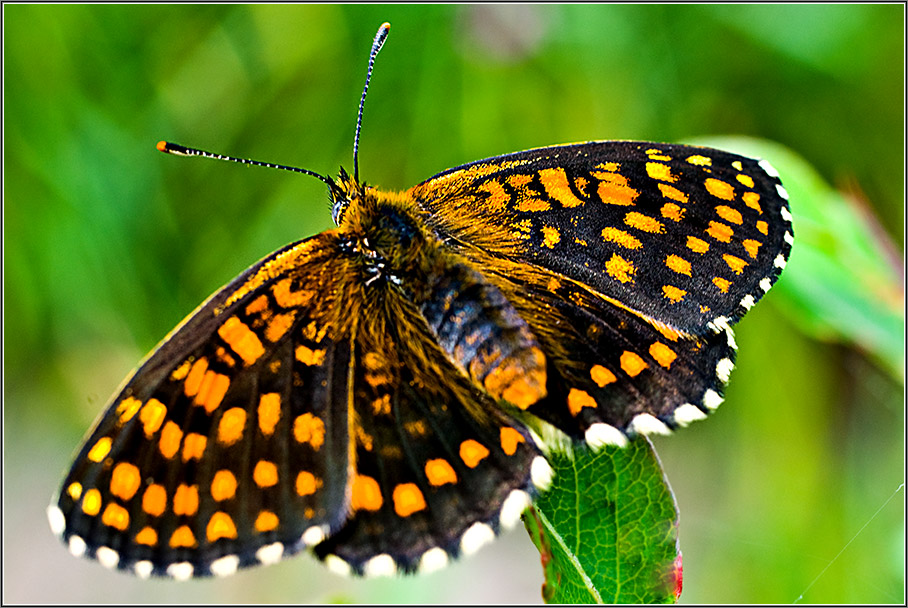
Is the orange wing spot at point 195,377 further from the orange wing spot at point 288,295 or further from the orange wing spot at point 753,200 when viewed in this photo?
the orange wing spot at point 753,200

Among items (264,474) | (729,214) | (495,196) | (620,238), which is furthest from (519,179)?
(264,474)

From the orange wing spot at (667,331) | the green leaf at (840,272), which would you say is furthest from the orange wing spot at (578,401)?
the green leaf at (840,272)

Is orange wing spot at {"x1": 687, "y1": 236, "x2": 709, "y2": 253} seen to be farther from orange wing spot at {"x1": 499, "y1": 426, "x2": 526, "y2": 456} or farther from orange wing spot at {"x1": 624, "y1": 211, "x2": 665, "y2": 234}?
orange wing spot at {"x1": 499, "y1": 426, "x2": 526, "y2": 456}

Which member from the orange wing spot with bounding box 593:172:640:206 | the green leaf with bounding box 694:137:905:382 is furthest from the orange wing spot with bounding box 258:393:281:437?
the green leaf with bounding box 694:137:905:382

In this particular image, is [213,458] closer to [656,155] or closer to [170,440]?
[170,440]

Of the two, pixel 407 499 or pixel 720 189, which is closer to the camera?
pixel 407 499

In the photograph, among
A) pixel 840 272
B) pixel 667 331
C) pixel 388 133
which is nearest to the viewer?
pixel 667 331

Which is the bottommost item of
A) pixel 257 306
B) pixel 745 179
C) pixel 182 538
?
pixel 182 538
